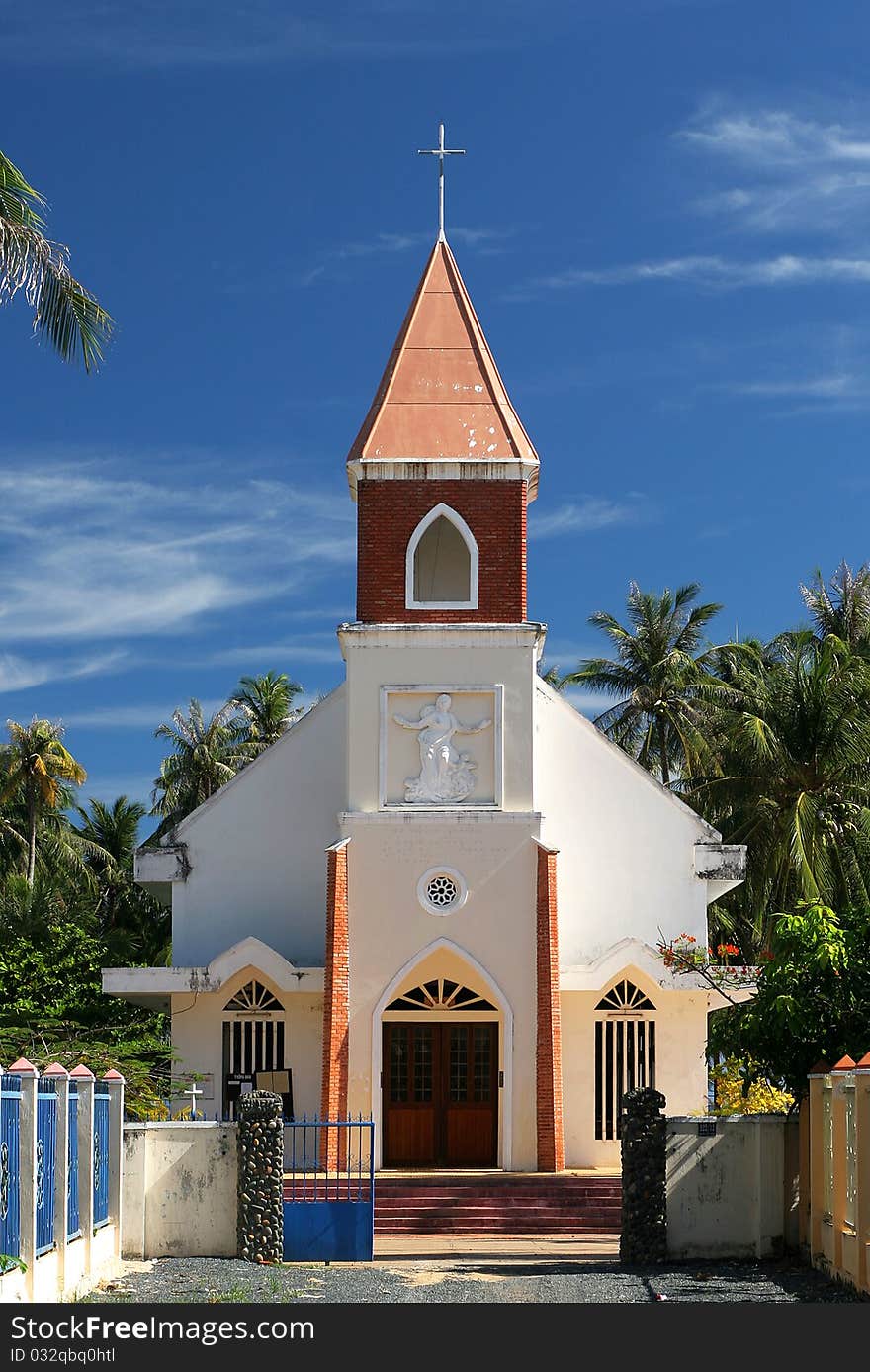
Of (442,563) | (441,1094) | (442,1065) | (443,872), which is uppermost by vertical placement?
(442,563)

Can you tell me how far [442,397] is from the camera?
2966cm

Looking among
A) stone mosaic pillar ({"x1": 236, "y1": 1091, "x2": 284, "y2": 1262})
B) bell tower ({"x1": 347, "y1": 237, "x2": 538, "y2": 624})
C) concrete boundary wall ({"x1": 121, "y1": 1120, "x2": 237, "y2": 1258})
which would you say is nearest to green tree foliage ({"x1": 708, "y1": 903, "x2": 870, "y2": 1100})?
stone mosaic pillar ({"x1": 236, "y1": 1091, "x2": 284, "y2": 1262})

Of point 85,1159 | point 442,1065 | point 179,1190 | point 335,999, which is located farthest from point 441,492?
point 85,1159

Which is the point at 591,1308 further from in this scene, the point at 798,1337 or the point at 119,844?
the point at 119,844

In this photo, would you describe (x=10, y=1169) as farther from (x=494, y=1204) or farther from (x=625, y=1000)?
(x=625, y=1000)

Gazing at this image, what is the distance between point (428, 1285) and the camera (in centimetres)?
1836

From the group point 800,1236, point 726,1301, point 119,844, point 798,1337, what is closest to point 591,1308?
point 726,1301

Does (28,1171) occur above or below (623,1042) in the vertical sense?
above

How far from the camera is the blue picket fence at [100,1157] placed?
60.7 ft

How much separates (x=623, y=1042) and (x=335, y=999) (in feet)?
15.3

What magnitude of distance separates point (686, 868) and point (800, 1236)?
9858mm

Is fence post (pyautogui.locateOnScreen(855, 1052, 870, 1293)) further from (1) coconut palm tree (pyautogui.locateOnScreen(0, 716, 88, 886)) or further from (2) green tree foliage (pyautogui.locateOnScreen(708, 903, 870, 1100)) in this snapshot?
(1) coconut palm tree (pyautogui.locateOnScreen(0, 716, 88, 886))

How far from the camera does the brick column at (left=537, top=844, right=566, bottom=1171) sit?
2664 centimetres

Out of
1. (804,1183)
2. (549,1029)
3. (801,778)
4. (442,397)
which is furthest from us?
(801,778)
